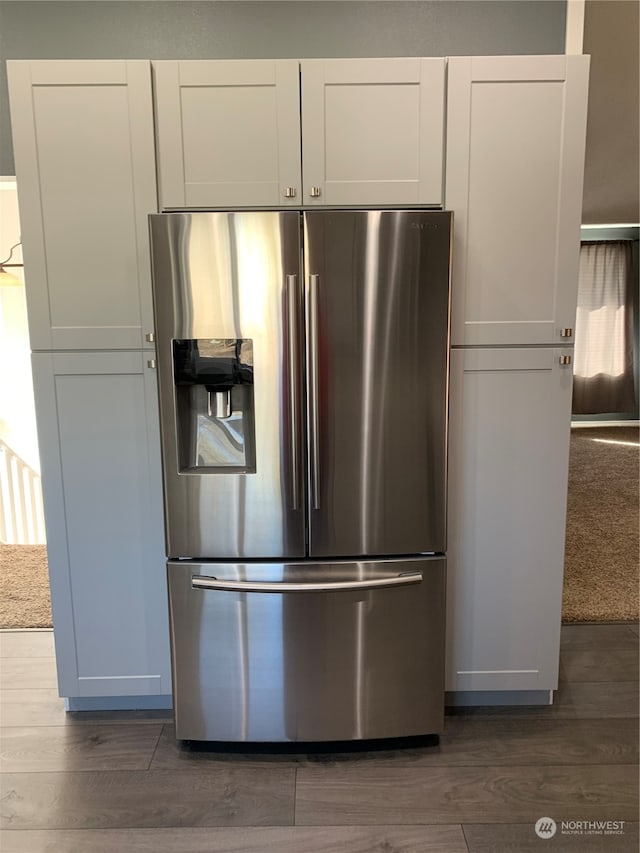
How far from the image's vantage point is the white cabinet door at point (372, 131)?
1737 mm

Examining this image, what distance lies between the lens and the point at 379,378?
1.73m

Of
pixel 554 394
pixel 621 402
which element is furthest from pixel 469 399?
pixel 621 402

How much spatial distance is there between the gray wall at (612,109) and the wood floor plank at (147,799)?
12.1 feet

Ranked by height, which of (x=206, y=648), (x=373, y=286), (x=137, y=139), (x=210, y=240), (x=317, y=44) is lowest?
(x=206, y=648)

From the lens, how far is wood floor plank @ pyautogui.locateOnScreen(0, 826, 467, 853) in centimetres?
155

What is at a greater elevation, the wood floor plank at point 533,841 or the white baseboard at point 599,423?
the white baseboard at point 599,423

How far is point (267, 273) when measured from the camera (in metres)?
1.66

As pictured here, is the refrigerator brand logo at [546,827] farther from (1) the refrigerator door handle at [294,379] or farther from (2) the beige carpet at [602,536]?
(2) the beige carpet at [602,536]

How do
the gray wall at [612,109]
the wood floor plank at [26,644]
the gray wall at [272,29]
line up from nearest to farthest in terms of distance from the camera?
the gray wall at [272,29] → the wood floor plank at [26,644] → the gray wall at [612,109]

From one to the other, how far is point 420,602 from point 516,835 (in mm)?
666

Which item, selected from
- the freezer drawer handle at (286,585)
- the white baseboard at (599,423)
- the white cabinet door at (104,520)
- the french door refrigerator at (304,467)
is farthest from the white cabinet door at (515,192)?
the white baseboard at (599,423)

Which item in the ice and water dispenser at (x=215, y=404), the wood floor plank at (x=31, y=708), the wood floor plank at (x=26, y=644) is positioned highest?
the ice and water dispenser at (x=215, y=404)

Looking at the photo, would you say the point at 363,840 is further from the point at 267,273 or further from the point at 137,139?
the point at 137,139

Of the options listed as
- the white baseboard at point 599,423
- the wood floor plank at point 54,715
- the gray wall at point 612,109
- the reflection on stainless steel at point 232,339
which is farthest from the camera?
the white baseboard at point 599,423
